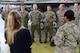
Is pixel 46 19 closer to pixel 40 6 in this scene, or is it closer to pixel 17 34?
pixel 40 6

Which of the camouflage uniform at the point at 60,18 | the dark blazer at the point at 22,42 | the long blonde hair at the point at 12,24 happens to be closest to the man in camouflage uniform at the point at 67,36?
the dark blazer at the point at 22,42

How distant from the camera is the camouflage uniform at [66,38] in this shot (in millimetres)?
3653

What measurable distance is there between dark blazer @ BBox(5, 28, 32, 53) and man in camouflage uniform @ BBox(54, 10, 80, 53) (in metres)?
0.57

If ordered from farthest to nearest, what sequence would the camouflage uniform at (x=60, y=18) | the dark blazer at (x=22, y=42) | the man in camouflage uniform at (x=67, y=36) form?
the camouflage uniform at (x=60, y=18) → the man in camouflage uniform at (x=67, y=36) → the dark blazer at (x=22, y=42)

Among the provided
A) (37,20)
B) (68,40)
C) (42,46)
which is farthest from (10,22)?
(37,20)

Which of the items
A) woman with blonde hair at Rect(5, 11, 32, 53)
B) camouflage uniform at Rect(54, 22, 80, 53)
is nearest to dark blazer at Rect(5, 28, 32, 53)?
woman with blonde hair at Rect(5, 11, 32, 53)

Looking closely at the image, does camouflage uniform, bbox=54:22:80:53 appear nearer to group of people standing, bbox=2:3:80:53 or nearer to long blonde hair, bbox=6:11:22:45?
group of people standing, bbox=2:3:80:53

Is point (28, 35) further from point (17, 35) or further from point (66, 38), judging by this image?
point (66, 38)

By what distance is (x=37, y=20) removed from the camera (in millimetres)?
8914

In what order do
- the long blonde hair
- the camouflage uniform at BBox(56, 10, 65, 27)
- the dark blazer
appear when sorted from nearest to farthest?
1. the long blonde hair
2. the dark blazer
3. the camouflage uniform at BBox(56, 10, 65, 27)

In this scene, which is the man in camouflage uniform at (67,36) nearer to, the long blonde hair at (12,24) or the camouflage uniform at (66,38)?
the camouflage uniform at (66,38)

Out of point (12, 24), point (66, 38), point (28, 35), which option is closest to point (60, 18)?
point (66, 38)

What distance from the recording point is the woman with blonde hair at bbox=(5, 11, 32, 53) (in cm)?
310

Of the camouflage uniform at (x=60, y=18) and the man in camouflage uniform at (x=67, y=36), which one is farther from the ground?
the camouflage uniform at (x=60, y=18)
